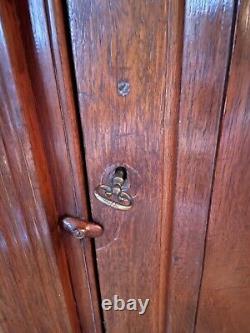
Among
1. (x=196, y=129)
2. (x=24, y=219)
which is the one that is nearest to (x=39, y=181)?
(x=24, y=219)

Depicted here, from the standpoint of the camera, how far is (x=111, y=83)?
0.38 m

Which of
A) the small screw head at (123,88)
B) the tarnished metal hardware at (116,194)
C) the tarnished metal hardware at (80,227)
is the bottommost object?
the tarnished metal hardware at (80,227)

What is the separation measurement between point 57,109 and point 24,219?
17 centimetres

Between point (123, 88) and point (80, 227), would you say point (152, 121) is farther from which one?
point (80, 227)

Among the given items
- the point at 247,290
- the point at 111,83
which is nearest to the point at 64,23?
the point at 111,83

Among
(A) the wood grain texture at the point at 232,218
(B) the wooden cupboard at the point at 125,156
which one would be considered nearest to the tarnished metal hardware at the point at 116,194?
(B) the wooden cupboard at the point at 125,156

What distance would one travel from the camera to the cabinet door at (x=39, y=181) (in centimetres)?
36

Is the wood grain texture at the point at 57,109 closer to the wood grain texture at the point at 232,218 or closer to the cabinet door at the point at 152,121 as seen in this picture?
the cabinet door at the point at 152,121

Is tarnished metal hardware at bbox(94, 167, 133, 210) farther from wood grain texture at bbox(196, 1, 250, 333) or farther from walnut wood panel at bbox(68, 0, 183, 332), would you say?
wood grain texture at bbox(196, 1, 250, 333)

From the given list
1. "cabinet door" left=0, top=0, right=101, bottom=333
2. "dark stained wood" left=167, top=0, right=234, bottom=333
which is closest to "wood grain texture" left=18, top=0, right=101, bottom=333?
"cabinet door" left=0, top=0, right=101, bottom=333

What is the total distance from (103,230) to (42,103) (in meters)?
0.20

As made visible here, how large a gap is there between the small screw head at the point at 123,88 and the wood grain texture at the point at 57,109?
0.06 m

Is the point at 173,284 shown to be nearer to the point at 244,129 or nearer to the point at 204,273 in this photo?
the point at 204,273

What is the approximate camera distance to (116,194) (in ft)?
1.44
